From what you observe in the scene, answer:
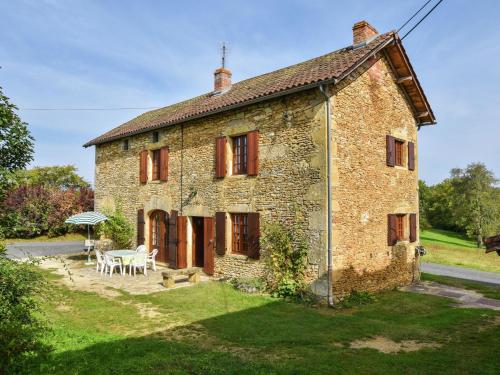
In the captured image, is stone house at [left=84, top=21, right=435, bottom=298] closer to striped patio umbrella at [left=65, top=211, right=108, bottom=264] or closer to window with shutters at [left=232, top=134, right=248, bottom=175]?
window with shutters at [left=232, top=134, right=248, bottom=175]

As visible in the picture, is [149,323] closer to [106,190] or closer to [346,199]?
[346,199]

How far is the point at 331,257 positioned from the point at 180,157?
6.63 m

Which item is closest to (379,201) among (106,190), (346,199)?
(346,199)

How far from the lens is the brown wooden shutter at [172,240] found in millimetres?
12578

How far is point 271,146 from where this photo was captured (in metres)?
9.91

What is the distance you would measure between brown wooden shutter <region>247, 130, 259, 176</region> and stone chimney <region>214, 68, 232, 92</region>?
515 centimetres

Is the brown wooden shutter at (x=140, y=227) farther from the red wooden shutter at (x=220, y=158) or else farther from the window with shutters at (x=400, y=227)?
the window with shutters at (x=400, y=227)

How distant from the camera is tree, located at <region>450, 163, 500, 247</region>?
35491 millimetres

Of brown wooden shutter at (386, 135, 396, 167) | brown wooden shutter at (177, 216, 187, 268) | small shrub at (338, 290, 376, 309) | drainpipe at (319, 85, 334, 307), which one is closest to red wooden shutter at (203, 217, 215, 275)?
brown wooden shutter at (177, 216, 187, 268)

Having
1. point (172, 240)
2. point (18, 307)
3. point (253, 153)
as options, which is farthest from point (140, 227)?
point (18, 307)

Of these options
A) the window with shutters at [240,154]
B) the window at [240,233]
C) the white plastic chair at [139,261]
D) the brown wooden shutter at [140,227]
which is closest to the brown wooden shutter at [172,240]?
the white plastic chair at [139,261]

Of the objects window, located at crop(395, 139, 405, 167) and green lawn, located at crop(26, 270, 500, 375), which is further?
window, located at crop(395, 139, 405, 167)

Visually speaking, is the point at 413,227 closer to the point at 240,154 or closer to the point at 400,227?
the point at 400,227

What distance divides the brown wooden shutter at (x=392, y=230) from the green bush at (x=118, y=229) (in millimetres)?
9833
